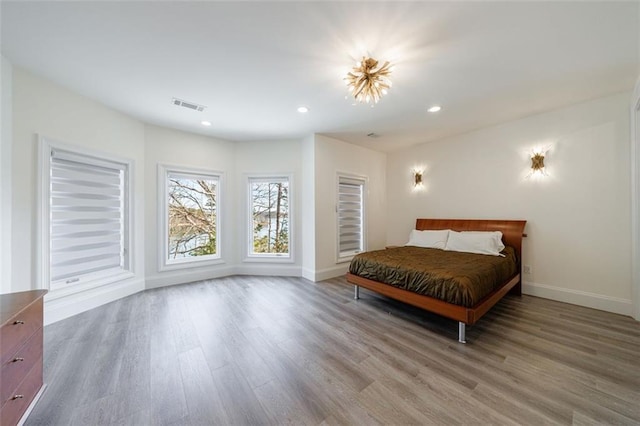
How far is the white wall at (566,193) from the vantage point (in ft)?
8.96

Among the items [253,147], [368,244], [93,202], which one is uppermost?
[253,147]

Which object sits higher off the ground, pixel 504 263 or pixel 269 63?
pixel 269 63

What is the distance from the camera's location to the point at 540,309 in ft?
9.29

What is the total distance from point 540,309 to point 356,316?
2399 mm

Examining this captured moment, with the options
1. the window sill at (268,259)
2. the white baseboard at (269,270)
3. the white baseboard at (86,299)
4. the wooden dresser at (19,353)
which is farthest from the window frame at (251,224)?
the wooden dresser at (19,353)

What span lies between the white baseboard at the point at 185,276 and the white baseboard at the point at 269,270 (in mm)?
182

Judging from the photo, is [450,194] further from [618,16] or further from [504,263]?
[618,16]

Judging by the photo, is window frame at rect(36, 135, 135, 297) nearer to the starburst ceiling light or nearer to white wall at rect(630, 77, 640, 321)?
the starburst ceiling light

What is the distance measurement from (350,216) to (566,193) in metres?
3.28

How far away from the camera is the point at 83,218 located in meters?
2.87

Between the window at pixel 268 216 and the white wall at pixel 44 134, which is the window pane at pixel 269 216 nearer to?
the window at pixel 268 216

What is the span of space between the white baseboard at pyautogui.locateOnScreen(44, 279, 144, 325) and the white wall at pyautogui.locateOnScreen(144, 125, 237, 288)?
0.28m

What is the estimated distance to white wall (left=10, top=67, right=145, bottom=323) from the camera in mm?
2230

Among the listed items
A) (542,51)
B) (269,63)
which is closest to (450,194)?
(542,51)
